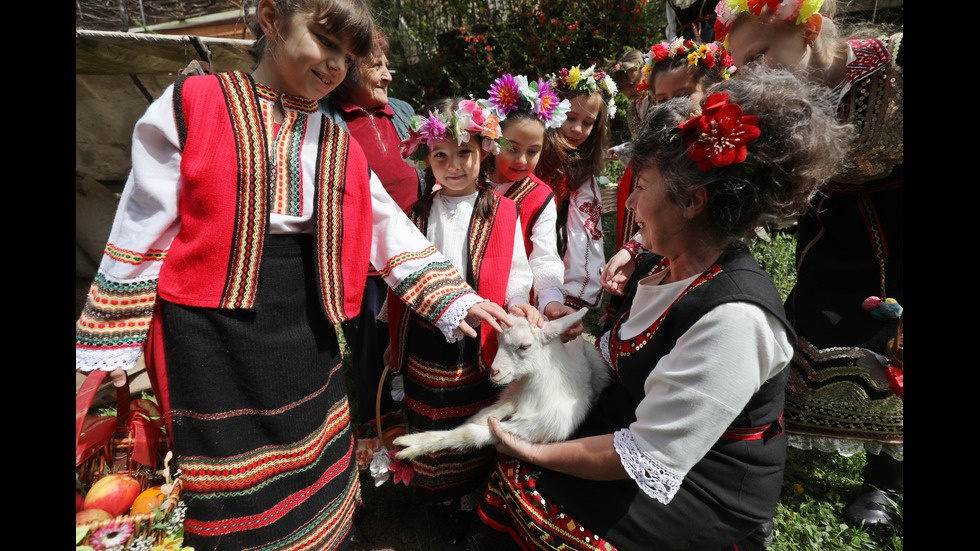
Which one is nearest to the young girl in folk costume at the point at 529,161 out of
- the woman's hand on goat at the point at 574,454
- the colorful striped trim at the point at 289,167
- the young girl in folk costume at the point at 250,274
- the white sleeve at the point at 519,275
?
the white sleeve at the point at 519,275

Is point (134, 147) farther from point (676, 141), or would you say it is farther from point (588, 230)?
point (588, 230)

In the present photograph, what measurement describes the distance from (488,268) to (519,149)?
754 mm

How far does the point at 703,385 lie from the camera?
4.73 ft

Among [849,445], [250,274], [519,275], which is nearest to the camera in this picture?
[250,274]

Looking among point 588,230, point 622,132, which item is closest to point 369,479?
point 588,230

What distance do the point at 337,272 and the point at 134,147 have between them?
0.74m

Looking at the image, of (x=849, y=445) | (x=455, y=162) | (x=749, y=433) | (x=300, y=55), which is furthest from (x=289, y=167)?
(x=849, y=445)

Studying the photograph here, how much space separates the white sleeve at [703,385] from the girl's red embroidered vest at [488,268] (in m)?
0.92

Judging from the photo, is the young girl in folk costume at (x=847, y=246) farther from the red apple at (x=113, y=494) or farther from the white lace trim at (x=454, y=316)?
the red apple at (x=113, y=494)

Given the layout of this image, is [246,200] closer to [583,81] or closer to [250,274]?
[250,274]

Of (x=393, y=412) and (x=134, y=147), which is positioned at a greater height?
(x=134, y=147)

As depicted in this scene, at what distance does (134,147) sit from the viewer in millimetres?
1595

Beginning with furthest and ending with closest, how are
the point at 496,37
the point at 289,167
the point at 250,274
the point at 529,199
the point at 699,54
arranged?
the point at 496,37, the point at 699,54, the point at 529,199, the point at 289,167, the point at 250,274

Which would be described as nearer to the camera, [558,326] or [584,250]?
[558,326]
